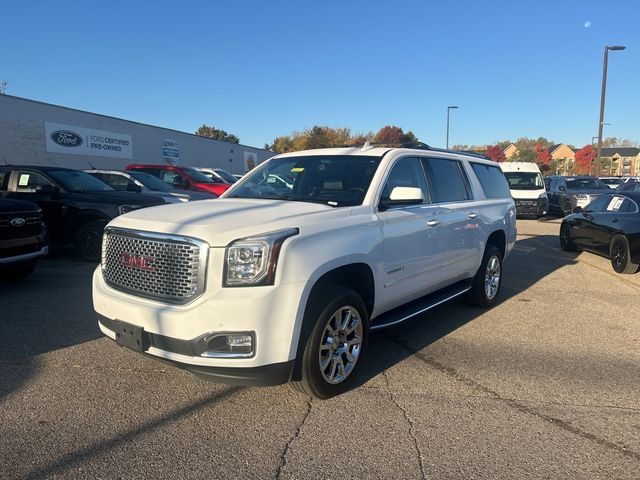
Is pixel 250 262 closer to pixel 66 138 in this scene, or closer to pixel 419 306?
pixel 419 306

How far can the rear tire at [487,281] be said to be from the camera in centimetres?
619

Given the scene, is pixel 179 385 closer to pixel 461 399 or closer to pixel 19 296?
pixel 461 399

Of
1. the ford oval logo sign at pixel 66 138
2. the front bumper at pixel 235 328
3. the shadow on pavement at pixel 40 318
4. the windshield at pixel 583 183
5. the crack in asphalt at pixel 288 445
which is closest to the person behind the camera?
the crack in asphalt at pixel 288 445

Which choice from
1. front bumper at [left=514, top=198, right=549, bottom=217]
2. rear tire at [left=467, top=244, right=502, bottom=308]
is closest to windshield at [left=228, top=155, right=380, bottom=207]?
rear tire at [left=467, top=244, right=502, bottom=308]

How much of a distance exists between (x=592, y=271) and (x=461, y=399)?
6.66 meters

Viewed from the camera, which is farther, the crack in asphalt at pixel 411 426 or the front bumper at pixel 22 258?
the front bumper at pixel 22 258

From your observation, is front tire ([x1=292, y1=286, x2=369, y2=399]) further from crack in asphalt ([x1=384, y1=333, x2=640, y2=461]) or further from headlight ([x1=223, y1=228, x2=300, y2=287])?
crack in asphalt ([x1=384, y1=333, x2=640, y2=461])

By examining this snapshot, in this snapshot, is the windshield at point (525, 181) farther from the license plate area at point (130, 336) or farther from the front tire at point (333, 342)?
the license plate area at point (130, 336)

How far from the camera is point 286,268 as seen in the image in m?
3.21

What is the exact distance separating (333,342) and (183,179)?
13.1m

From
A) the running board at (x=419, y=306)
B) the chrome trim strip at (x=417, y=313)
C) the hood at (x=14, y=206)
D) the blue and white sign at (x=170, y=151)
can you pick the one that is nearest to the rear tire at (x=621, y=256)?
the running board at (x=419, y=306)

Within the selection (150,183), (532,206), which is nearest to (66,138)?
(150,183)

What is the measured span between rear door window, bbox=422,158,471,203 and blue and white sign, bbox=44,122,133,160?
17.5 m

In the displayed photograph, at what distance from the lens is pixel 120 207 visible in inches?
339
